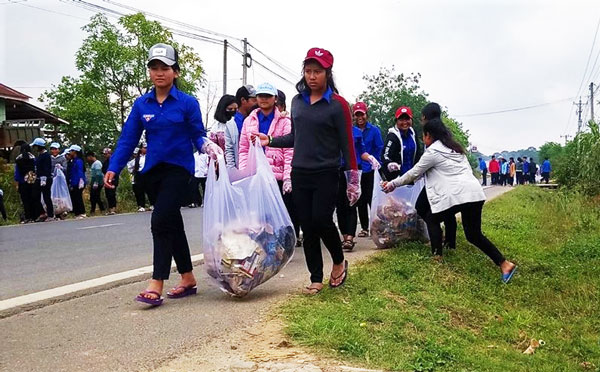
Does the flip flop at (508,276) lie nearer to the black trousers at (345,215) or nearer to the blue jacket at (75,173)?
the black trousers at (345,215)

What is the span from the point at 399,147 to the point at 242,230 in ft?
9.76

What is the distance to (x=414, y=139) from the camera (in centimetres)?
706

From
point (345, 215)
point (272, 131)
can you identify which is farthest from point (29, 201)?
point (272, 131)

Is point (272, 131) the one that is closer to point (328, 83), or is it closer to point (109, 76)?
point (328, 83)

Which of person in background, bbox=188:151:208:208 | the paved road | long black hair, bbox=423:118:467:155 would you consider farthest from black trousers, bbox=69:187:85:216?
long black hair, bbox=423:118:467:155

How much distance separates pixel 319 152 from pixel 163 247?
126cm

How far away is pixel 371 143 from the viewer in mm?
7395

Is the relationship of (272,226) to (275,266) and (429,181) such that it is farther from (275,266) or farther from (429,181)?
(429,181)

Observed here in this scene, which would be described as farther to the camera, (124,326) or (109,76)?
(109,76)

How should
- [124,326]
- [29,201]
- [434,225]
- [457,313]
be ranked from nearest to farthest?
1. [124,326]
2. [457,313]
3. [434,225]
4. [29,201]

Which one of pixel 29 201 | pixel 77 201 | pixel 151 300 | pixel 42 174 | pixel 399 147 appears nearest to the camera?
pixel 151 300

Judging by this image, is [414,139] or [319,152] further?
[414,139]

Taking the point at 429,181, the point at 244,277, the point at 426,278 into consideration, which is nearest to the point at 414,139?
the point at 429,181

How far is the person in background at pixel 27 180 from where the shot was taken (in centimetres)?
1262
